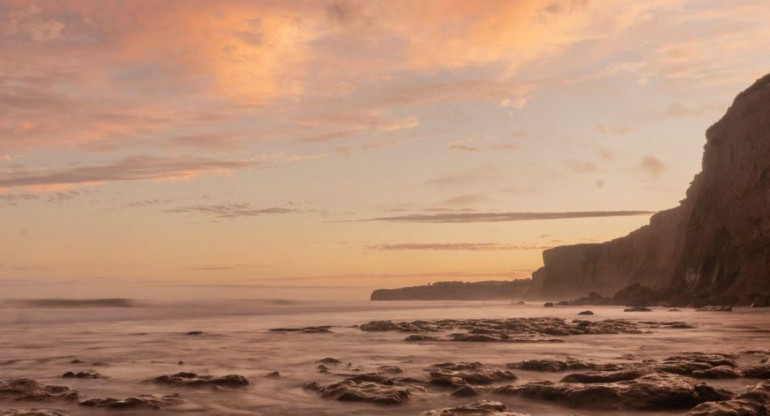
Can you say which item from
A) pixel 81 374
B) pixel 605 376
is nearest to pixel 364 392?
pixel 605 376

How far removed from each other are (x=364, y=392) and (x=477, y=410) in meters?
2.04

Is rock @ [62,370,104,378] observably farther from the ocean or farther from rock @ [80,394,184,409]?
rock @ [80,394,184,409]

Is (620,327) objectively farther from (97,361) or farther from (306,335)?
(97,361)

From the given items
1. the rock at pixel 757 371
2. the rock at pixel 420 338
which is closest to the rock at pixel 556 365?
the rock at pixel 757 371

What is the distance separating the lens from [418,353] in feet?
51.5

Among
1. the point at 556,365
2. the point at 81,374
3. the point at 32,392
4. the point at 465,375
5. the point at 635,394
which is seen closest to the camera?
the point at 635,394

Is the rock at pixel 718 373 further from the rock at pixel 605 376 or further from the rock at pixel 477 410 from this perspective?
the rock at pixel 477 410

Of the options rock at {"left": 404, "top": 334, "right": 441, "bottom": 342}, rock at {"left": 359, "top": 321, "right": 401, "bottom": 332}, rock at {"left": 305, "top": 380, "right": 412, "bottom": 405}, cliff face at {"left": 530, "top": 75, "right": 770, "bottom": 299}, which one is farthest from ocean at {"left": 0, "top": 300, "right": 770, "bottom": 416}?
cliff face at {"left": 530, "top": 75, "right": 770, "bottom": 299}

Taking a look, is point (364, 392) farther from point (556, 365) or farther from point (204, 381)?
point (556, 365)

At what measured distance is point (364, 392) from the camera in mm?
9148

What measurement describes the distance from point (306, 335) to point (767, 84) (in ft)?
166

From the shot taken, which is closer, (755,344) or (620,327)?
(755,344)

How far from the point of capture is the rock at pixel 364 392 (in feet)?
28.8

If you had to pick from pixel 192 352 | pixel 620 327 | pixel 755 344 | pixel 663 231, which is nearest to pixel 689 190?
pixel 663 231
